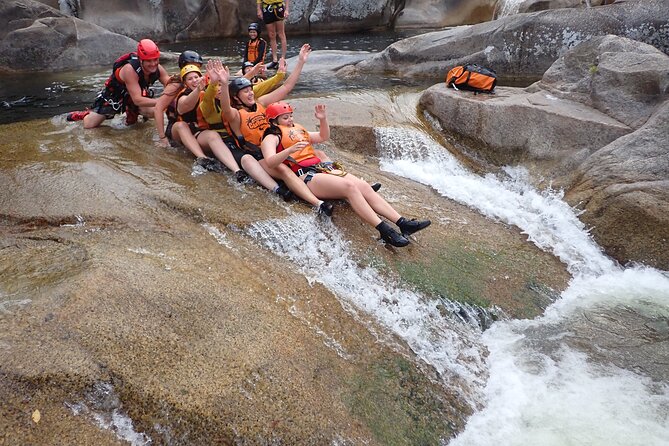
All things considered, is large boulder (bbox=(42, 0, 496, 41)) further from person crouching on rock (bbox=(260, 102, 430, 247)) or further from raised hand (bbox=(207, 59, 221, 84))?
person crouching on rock (bbox=(260, 102, 430, 247))

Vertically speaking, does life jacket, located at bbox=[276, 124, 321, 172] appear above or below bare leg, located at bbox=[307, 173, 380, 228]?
above

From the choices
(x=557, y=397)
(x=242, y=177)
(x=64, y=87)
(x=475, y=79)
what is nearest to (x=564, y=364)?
(x=557, y=397)

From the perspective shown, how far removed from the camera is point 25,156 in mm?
5469

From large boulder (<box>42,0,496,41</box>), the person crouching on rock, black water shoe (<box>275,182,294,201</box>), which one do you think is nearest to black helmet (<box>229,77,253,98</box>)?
the person crouching on rock

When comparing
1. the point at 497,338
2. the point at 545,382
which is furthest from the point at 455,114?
the point at 545,382

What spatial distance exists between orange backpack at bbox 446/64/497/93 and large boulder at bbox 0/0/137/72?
31.1 ft

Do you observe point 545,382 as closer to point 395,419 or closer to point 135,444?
point 395,419

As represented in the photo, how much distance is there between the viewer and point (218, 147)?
18.0ft

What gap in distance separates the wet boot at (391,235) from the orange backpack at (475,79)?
14.5 feet

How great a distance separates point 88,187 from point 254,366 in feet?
8.66

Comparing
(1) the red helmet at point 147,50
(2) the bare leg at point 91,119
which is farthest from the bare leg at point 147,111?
(1) the red helmet at point 147,50

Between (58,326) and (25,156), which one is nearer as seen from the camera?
(58,326)

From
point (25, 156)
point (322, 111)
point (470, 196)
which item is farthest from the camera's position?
point (470, 196)

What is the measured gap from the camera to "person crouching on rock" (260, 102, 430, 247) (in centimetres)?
471
